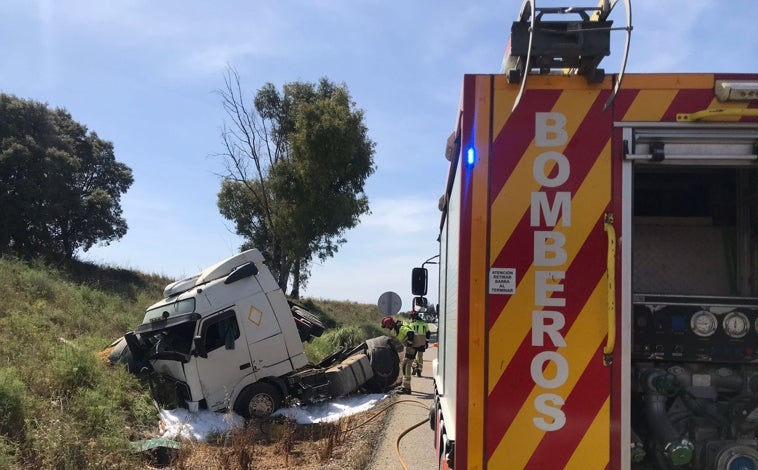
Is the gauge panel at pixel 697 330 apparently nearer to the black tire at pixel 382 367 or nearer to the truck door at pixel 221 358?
the truck door at pixel 221 358

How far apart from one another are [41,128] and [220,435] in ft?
79.2

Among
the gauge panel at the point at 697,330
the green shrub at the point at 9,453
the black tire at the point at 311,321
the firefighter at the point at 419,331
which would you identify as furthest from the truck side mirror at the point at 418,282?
the firefighter at the point at 419,331

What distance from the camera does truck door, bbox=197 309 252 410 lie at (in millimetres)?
10289

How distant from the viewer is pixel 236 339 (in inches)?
414

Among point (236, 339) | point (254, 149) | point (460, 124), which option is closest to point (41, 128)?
point (254, 149)

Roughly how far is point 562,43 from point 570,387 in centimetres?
161

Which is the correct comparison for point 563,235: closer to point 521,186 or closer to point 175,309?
point 521,186

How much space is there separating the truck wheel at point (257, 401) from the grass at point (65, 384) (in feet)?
4.64

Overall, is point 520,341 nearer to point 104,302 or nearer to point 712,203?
point 712,203

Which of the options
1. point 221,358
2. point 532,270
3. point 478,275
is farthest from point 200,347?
point 532,270

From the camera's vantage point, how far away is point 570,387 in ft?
9.30

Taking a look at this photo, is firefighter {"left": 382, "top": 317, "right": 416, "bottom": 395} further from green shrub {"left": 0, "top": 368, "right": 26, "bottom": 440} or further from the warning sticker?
the warning sticker

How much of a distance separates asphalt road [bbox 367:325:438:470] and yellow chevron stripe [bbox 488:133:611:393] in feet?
14.6

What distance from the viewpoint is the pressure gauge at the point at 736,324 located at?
3.13 metres
